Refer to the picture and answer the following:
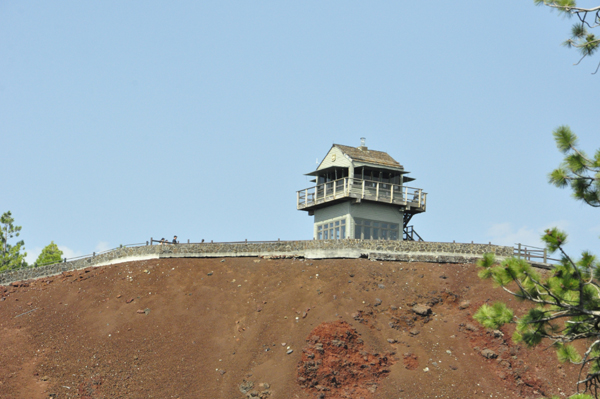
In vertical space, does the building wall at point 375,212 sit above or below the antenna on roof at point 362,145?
below

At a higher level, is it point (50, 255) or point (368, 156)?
point (368, 156)

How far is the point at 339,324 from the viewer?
3512 centimetres

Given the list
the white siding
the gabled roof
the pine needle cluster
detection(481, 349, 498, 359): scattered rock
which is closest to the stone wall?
detection(481, 349, 498, 359): scattered rock

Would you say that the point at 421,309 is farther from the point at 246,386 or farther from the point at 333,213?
the point at 333,213

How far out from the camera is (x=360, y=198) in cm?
4691

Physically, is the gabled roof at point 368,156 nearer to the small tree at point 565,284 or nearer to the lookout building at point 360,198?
the lookout building at point 360,198

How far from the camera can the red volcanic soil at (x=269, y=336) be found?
32094 millimetres

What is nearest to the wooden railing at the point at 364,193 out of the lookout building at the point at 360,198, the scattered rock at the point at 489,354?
the lookout building at the point at 360,198

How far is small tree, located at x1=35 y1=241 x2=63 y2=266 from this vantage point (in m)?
64.9

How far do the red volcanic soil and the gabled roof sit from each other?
Result: 10.00 metres

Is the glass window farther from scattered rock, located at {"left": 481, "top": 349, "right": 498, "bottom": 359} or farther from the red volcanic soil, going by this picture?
scattered rock, located at {"left": 481, "top": 349, "right": 498, "bottom": 359}

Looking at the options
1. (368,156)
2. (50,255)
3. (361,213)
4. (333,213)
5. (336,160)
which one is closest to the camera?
(361,213)

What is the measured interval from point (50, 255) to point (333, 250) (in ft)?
114

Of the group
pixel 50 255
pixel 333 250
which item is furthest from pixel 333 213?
pixel 50 255
